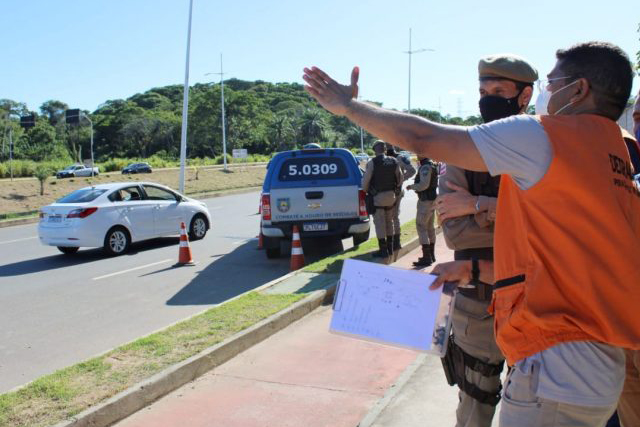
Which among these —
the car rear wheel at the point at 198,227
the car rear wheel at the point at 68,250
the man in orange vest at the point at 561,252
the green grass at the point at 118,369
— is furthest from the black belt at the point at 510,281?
the car rear wheel at the point at 198,227

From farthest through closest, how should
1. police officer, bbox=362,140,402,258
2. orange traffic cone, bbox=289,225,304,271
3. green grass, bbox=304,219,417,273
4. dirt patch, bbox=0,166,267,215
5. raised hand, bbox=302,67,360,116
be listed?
dirt patch, bbox=0,166,267,215 < orange traffic cone, bbox=289,225,304,271 < police officer, bbox=362,140,402,258 < green grass, bbox=304,219,417,273 < raised hand, bbox=302,67,360,116

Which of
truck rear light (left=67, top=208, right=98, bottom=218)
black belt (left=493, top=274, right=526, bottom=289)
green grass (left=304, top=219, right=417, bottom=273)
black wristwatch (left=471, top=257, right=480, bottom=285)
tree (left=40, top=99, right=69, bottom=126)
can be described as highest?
tree (left=40, top=99, right=69, bottom=126)

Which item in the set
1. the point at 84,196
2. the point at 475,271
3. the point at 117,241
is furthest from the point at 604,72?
the point at 84,196

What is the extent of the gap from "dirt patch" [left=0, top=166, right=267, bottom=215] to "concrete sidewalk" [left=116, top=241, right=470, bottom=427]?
2165 centimetres

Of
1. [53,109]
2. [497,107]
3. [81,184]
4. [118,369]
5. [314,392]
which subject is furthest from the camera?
[53,109]

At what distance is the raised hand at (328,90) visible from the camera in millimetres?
2119

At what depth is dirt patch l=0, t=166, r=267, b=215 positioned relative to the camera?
2605 centimetres

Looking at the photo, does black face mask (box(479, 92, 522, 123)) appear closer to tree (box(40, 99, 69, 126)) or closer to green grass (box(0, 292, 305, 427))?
green grass (box(0, 292, 305, 427))

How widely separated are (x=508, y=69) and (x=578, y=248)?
1172 mm

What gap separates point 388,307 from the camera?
235 centimetres

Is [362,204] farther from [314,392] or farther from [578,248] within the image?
[578,248]

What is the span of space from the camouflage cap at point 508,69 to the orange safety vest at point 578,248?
891mm

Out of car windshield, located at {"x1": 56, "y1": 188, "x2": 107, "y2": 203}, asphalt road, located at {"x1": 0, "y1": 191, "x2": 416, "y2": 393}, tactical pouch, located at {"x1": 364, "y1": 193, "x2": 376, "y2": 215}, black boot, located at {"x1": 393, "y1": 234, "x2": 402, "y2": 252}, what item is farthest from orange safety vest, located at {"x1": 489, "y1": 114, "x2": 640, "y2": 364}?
car windshield, located at {"x1": 56, "y1": 188, "x2": 107, "y2": 203}

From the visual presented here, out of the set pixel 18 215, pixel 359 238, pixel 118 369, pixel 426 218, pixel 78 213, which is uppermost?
pixel 426 218
